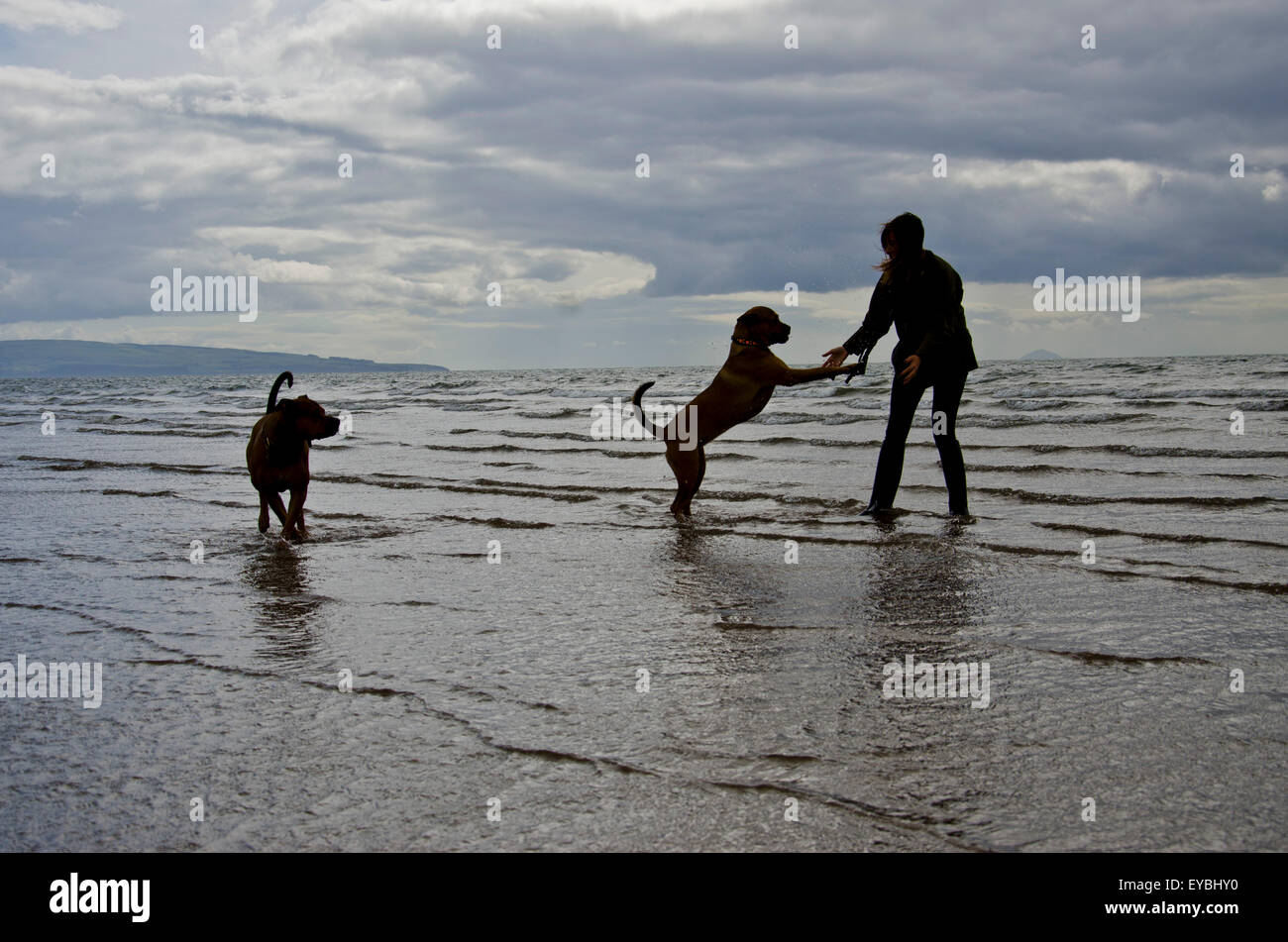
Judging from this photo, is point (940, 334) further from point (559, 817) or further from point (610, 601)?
point (559, 817)

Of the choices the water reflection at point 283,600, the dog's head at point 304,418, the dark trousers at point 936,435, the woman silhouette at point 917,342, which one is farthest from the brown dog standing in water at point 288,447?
the dark trousers at point 936,435

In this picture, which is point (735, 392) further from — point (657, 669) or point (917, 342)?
point (657, 669)

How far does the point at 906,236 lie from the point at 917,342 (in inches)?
29.2

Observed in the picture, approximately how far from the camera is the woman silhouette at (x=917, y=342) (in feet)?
24.1

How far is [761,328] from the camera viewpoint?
7.89 metres

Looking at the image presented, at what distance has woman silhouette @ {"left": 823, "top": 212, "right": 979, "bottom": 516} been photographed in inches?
290

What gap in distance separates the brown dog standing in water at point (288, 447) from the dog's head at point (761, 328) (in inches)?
118

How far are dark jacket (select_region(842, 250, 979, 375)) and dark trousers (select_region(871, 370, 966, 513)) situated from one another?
13 cm

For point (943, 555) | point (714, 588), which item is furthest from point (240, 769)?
point (943, 555)

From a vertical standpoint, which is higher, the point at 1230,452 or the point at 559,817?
the point at 1230,452

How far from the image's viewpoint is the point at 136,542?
23.1 feet
